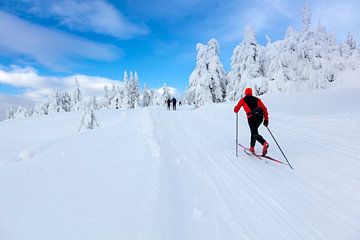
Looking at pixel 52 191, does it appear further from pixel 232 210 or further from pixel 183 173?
pixel 232 210

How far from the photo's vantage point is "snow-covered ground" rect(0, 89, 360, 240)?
3186 mm

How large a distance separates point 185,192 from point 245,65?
29.6 meters

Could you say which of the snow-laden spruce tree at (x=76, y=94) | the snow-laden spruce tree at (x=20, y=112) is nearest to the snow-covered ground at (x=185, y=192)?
the snow-laden spruce tree at (x=76, y=94)

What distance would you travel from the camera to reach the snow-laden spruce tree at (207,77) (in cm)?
3447

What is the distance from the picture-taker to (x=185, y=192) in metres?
4.40

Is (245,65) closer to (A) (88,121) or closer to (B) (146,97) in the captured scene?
(A) (88,121)

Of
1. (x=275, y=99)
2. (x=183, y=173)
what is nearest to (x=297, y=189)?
(x=183, y=173)

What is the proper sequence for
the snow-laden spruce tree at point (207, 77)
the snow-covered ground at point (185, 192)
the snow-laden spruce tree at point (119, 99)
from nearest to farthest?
1. the snow-covered ground at point (185, 192)
2. the snow-laden spruce tree at point (207, 77)
3. the snow-laden spruce tree at point (119, 99)

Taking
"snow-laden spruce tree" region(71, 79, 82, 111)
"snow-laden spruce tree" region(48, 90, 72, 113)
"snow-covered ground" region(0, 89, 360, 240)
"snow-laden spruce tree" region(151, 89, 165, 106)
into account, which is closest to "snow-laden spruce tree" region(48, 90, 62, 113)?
"snow-laden spruce tree" region(48, 90, 72, 113)

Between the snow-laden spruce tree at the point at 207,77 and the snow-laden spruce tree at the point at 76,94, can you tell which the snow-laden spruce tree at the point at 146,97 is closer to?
the snow-laden spruce tree at the point at 76,94

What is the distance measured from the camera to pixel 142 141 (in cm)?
864

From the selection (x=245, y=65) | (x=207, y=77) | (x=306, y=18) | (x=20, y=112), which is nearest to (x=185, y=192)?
(x=306, y=18)

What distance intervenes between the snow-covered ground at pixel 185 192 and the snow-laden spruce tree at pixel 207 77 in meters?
26.6

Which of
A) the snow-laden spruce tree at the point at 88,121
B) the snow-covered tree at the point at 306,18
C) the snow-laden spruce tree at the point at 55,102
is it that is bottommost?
the snow-laden spruce tree at the point at 88,121
